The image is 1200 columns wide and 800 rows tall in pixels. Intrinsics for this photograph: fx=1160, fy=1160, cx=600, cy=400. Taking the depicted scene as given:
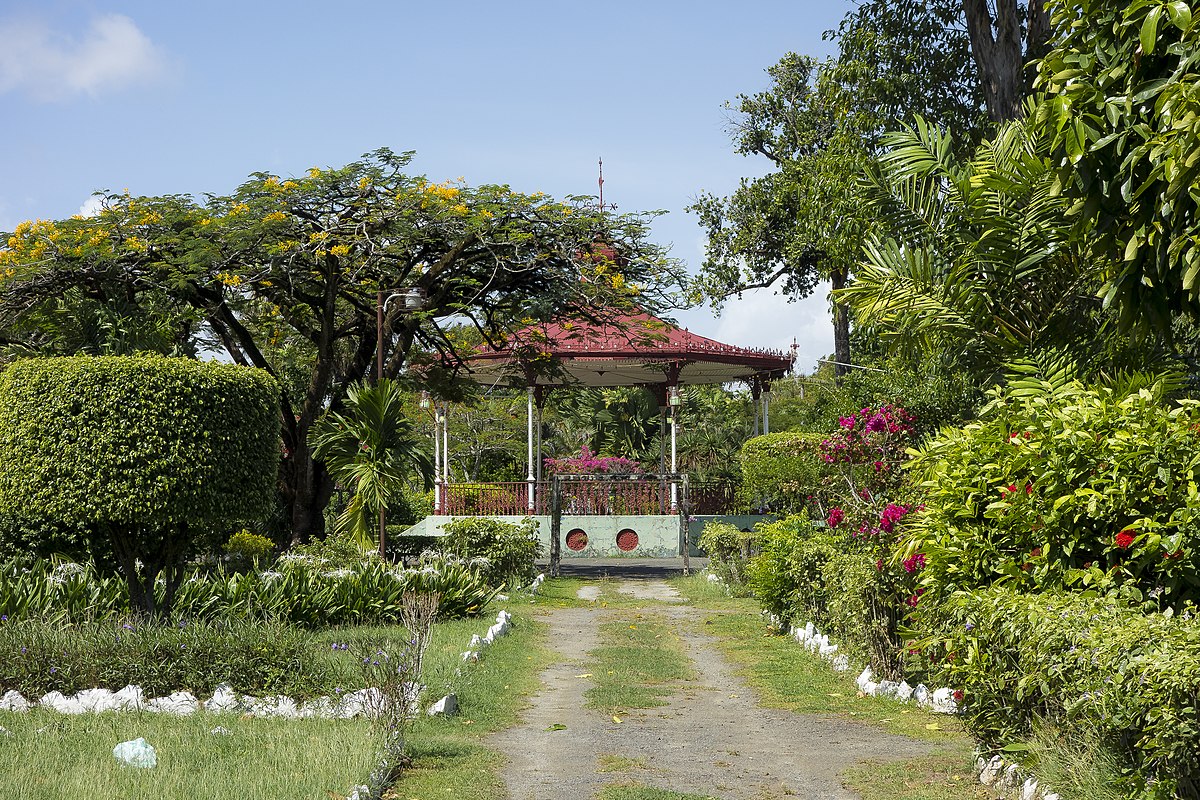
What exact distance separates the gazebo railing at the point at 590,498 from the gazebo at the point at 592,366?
32mm

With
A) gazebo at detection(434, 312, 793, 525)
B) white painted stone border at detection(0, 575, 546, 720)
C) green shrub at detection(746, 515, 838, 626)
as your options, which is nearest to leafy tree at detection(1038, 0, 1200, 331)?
white painted stone border at detection(0, 575, 546, 720)

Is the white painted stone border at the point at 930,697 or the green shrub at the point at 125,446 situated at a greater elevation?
the green shrub at the point at 125,446

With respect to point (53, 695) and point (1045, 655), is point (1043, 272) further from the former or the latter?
point (53, 695)

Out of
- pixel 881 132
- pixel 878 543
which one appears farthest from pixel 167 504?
pixel 881 132

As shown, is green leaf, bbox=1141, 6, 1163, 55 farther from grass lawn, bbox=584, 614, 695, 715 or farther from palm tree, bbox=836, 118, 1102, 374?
grass lawn, bbox=584, 614, 695, 715

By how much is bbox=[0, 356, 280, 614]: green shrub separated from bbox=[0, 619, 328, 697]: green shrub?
1.60m

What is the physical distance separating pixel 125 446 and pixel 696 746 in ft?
18.4

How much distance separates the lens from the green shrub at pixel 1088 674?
4.34 m

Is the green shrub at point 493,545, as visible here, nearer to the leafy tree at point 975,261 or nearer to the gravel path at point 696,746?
the gravel path at point 696,746

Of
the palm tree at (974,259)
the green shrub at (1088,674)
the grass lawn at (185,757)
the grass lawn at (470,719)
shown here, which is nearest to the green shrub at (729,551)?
the grass lawn at (470,719)

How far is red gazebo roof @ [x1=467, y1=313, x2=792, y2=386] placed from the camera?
21828mm

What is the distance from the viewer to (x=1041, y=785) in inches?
222

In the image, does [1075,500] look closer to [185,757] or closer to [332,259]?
[185,757]

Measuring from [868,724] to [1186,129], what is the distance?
4.66m
